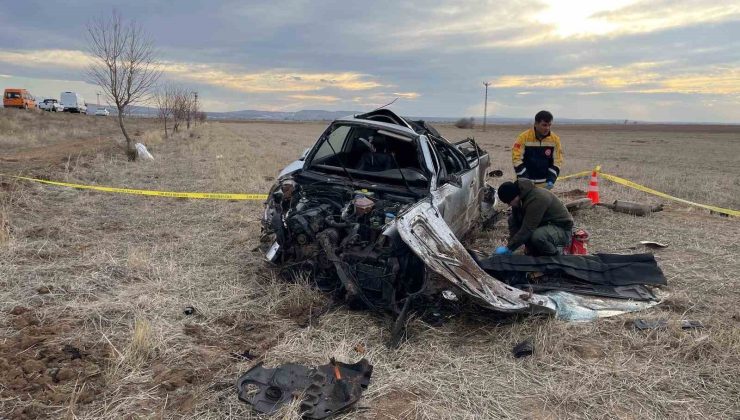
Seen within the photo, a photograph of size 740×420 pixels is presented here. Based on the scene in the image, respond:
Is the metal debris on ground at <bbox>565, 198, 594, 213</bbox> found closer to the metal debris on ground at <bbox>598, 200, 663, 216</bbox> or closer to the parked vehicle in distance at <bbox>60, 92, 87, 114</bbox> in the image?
the metal debris on ground at <bbox>598, 200, 663, 216</bbox>

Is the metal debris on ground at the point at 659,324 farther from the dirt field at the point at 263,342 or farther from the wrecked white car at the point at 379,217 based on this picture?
the wrecked white car at the point at 379,217

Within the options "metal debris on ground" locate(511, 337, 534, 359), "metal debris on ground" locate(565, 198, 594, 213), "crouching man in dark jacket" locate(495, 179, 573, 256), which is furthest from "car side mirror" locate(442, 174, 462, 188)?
"metal debris on ground" locate(565, 198, 594, 213)

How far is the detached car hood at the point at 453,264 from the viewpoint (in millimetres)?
3799

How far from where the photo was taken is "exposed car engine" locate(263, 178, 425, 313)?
4039 millimetres

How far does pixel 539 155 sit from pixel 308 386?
188 inches

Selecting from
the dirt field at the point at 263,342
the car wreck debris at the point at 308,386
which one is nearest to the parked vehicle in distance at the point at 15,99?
the dirt field at the point at 263,342

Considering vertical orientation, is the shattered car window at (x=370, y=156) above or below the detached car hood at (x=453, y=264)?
above

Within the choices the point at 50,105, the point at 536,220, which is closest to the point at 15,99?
the point at 50,105

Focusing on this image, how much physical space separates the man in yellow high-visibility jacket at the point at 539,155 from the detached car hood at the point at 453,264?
2717 millimetres

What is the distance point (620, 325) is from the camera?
4.12m

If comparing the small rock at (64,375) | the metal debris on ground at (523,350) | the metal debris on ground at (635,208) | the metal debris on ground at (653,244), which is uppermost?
the metal debris on ground at (635,208)

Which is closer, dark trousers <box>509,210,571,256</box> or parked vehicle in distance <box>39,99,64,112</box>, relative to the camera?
dark trousers <box>509,210,571,256</box>

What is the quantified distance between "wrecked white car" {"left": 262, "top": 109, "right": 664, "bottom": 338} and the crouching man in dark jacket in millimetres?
591

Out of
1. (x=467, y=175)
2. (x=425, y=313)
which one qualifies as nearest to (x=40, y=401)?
(x=425, y=313)
